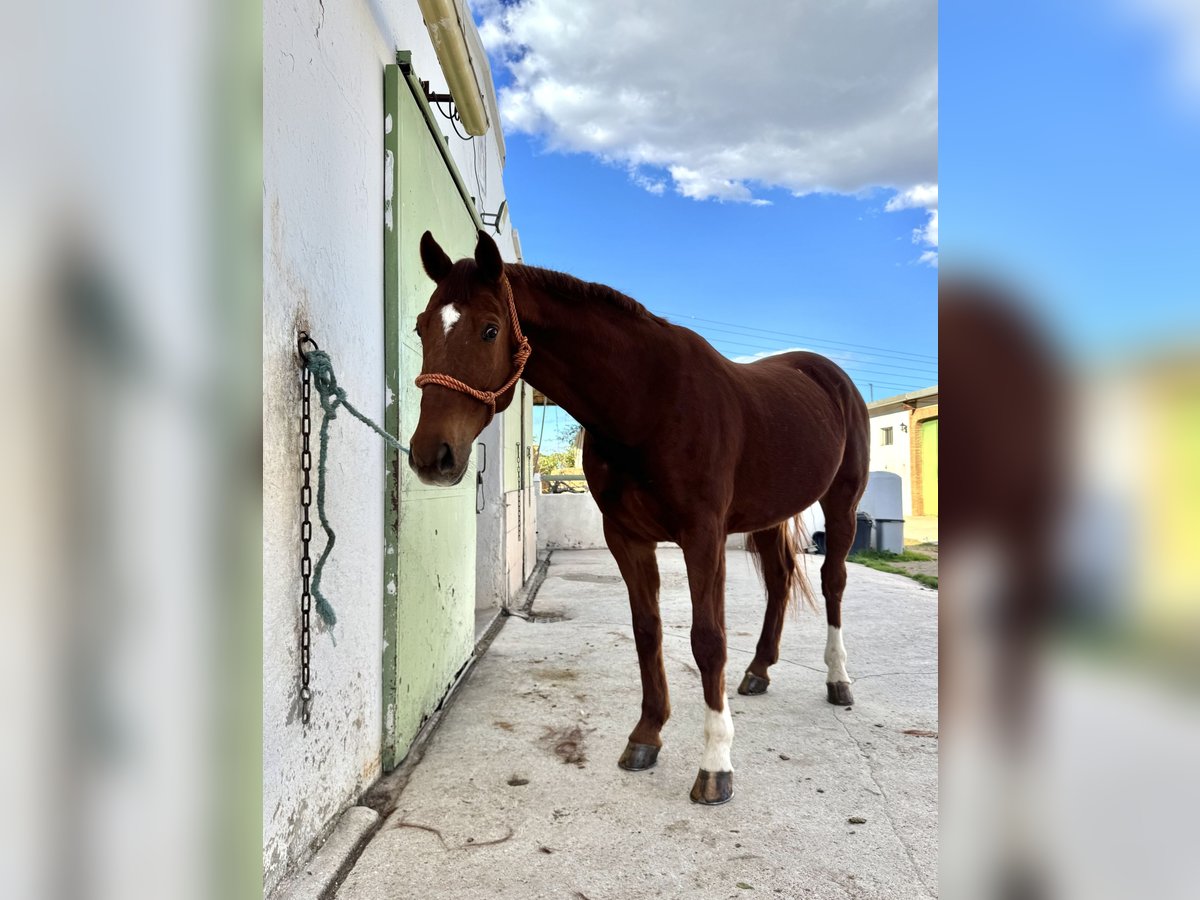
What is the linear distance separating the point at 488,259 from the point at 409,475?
0.89m

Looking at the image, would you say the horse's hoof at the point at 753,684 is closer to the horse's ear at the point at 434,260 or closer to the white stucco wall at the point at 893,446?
the horse's ear at the point at 434,260

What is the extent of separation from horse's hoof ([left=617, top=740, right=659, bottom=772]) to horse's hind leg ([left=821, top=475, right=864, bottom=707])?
3.69 ft

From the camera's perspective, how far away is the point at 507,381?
203 cm

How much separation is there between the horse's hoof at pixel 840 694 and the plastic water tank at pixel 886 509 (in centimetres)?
691

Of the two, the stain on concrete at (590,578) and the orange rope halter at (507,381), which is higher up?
the orange rope halter at (507,381)

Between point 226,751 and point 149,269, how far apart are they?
0.74 ft

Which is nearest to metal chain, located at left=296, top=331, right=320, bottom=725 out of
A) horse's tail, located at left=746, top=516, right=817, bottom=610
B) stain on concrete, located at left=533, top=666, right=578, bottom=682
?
stain on concrete, located at left=533, top=666, right=578, bottom=682

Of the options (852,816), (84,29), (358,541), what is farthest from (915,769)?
(84,29)

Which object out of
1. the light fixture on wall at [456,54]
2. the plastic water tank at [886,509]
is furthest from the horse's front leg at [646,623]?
the plastic water tank at [886,509]

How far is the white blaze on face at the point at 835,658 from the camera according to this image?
3160 mm

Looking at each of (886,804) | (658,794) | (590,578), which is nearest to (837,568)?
(886,804)

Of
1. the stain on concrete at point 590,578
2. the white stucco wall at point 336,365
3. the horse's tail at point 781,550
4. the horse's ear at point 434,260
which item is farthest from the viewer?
the stain on concrete at point 590,578

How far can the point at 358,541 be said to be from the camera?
2061 mm

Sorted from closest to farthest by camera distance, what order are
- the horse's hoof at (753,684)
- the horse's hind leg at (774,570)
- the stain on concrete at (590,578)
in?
the horse's hoof at (753,684)
the horse's hind leg at (774,570)
the stain on concrete at (590,578)
